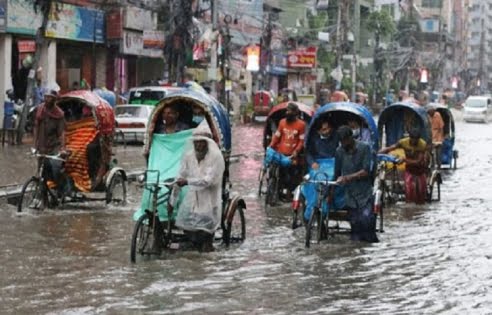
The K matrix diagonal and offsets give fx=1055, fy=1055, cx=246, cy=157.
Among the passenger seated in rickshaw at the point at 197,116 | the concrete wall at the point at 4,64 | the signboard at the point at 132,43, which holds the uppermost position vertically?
the signboard at the point at 132,43

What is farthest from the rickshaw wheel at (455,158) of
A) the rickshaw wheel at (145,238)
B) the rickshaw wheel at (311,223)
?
the rickshaw wheel at (145,238)

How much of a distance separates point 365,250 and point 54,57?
2650cm

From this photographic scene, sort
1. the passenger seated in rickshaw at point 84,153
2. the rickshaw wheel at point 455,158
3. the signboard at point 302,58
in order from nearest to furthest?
1. the passenger seated in rickshaw at point 84,153
2. the rickshaw wheel at point 455,158
3. the signboard at point 302,58

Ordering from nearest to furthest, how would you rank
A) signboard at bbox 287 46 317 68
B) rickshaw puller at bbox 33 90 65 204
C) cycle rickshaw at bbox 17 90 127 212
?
rickshaw puller at bbox 33 90 65 204
cycle rickshaw at bbox 17 90 127 212
signboard at bbox 287 46 317 68

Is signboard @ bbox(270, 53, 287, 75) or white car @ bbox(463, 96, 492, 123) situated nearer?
signboard @ bbox(270, 53, 287, 75)

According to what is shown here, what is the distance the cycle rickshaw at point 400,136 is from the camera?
702 inches

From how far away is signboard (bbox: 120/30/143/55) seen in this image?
4097 cm

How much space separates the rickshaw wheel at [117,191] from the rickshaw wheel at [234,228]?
2.96 m

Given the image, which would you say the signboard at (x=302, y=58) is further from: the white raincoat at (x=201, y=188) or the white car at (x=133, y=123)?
the white raincoat at (x=201, y=188)

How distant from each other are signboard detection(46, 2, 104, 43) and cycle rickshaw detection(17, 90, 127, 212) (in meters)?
19.3

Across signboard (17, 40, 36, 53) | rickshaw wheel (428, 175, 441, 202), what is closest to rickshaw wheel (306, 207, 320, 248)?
rickshaw wheel (428, 175, 441, 202)

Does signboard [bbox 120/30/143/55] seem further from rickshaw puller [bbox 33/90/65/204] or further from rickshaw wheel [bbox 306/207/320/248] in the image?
rickshaw wheel [bbox 306/207/320/248]

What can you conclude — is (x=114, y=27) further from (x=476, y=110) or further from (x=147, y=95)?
(x=476, y=110)

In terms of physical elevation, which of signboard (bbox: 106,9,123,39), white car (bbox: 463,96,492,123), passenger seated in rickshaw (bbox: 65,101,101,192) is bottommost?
white car (bbox: 463,96,492,123)
